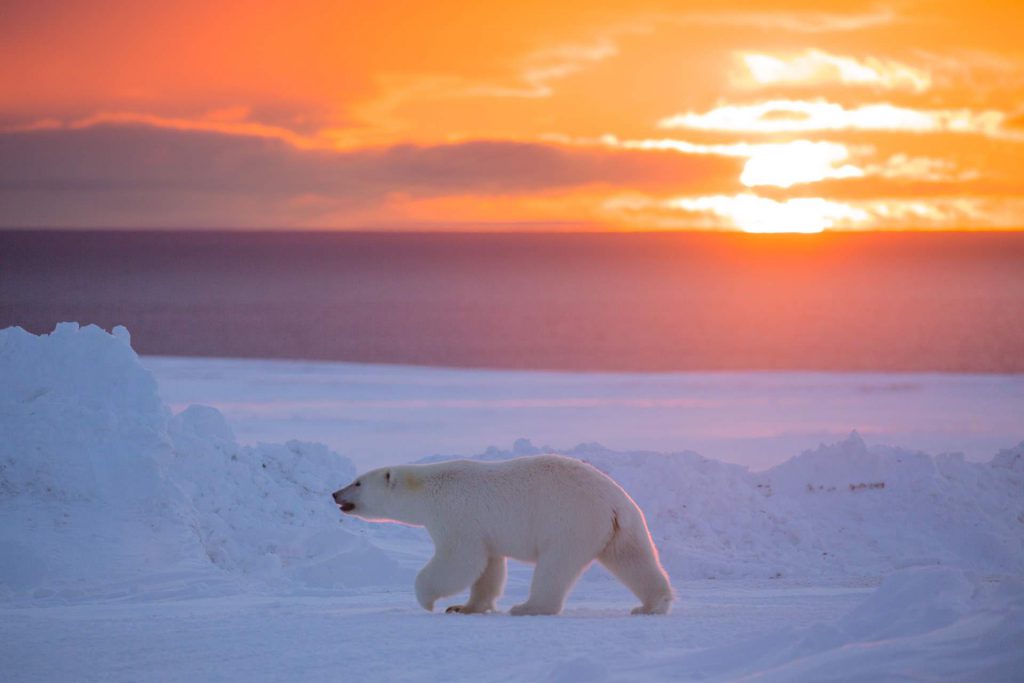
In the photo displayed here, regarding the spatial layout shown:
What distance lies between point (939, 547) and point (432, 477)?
634 centimetres

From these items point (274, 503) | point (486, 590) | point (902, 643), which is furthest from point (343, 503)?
point (902, 643)

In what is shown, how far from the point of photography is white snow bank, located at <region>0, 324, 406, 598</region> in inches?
390

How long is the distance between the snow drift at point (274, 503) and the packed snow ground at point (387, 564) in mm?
25

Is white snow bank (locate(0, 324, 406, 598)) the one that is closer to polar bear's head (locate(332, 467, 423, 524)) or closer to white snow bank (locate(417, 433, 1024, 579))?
polar bear's head (locate(332, 467, 423, 524))

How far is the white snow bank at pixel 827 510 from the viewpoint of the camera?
467 inches

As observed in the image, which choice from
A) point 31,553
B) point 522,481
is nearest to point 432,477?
point 522,481

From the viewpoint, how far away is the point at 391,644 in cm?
657

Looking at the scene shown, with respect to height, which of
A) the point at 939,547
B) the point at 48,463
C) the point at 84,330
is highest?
the point at 84,330

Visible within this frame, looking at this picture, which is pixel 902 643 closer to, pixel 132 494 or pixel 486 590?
pixel 486 590

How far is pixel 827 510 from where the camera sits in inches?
519

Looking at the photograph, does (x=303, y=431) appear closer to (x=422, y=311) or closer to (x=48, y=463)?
(x=48, y=463)

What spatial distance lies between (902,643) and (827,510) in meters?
7.96

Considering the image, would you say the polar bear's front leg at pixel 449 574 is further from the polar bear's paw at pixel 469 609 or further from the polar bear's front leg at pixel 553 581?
the polar bear's front leg at pixel 553 581

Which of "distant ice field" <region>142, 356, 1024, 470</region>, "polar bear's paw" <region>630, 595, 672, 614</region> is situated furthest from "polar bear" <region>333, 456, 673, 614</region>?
"distant ice field" <region>142, 356, 1024, 470</region>
